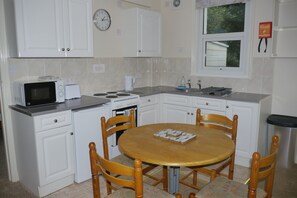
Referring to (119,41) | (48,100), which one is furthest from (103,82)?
(48,100)

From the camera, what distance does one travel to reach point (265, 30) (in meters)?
3.29

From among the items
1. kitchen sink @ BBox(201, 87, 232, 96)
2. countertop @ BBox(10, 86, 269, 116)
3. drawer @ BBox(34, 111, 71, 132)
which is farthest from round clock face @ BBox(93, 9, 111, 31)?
kitchen sink @ BBox(201, 87, 232, 96)

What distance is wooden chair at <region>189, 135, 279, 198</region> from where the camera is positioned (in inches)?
52.6

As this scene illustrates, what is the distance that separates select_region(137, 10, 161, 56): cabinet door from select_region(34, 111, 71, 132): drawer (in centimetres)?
172

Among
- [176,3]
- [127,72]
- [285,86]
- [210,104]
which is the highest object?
[176,3]

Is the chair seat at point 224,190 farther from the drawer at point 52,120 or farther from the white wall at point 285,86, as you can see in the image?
the white wall at point 285,86

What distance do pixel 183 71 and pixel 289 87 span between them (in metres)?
1.67

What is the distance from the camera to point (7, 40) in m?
2.57

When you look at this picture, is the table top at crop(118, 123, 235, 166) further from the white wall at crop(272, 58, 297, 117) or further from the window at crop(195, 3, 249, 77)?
the window at crop(195, 3, 249, 77)

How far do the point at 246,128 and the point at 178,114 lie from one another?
3.40ft

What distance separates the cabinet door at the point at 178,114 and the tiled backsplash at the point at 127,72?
2.23ft

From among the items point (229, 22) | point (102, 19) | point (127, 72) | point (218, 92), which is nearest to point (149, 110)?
point (127, 72)

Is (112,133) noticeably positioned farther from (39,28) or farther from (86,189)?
(39,28)

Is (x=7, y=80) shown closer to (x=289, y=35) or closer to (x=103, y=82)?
(x=103, y=82)
